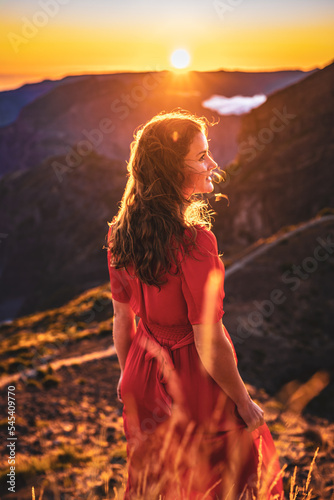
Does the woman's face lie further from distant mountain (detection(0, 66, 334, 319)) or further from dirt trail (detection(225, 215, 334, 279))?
dirt trail (detection(225, 215, 334, 279))

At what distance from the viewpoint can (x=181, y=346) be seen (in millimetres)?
1933

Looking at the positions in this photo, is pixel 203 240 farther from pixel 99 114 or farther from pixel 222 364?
pixel 99 114

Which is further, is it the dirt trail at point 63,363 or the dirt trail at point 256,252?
the dirt trail at point 256,252

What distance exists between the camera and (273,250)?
21.7 metres

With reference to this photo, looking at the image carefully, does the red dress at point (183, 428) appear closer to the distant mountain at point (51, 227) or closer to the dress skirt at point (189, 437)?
the dress skirt at point (189, 437)

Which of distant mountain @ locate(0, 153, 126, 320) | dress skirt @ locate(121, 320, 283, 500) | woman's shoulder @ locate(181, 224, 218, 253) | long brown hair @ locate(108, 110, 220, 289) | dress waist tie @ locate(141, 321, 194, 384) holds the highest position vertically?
distant mountain @ locate(0, 153, 126, 320)

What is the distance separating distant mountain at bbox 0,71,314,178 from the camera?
150875 mm

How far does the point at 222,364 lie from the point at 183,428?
41cm

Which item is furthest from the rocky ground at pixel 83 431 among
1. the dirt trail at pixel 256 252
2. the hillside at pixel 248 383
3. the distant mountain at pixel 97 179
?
the dirt trail at pixel 256 252

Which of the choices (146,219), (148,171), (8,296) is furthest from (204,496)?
(8,296)

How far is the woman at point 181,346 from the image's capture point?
1.73 m

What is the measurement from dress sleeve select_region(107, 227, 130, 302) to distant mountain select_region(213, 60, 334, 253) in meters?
42.0

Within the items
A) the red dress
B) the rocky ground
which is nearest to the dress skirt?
the red dress

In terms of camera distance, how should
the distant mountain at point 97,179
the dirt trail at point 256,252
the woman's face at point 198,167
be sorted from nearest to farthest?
the woman's face at point 198,167 → the dirt trail at point 256,252 → the distant mountain at point 97,179
